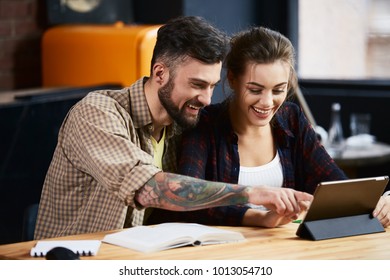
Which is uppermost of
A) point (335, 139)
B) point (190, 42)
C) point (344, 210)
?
point (190, 42)

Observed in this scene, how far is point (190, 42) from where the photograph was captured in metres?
2.78

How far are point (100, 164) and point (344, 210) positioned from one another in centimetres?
71

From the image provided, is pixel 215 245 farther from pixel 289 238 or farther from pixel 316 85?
pixel 316 85

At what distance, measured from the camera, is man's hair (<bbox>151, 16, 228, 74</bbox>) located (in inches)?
109

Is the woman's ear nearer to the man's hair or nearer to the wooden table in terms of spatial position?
the man's hair

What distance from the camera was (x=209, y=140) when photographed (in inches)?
117

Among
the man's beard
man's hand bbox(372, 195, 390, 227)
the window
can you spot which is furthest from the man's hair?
the window

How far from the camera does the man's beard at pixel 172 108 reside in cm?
282

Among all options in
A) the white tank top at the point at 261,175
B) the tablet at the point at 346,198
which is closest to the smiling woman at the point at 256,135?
the white tank top at the point at 261,175

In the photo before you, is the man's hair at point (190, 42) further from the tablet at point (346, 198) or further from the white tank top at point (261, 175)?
the tablet at point (346, 198)

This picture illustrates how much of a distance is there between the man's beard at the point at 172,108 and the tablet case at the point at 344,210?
523 mm

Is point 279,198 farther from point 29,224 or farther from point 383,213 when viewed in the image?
point 29,224

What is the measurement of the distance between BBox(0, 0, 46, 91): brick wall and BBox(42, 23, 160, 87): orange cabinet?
12cm

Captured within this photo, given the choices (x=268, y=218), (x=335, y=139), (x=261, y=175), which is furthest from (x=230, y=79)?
(x=335, y=139)
